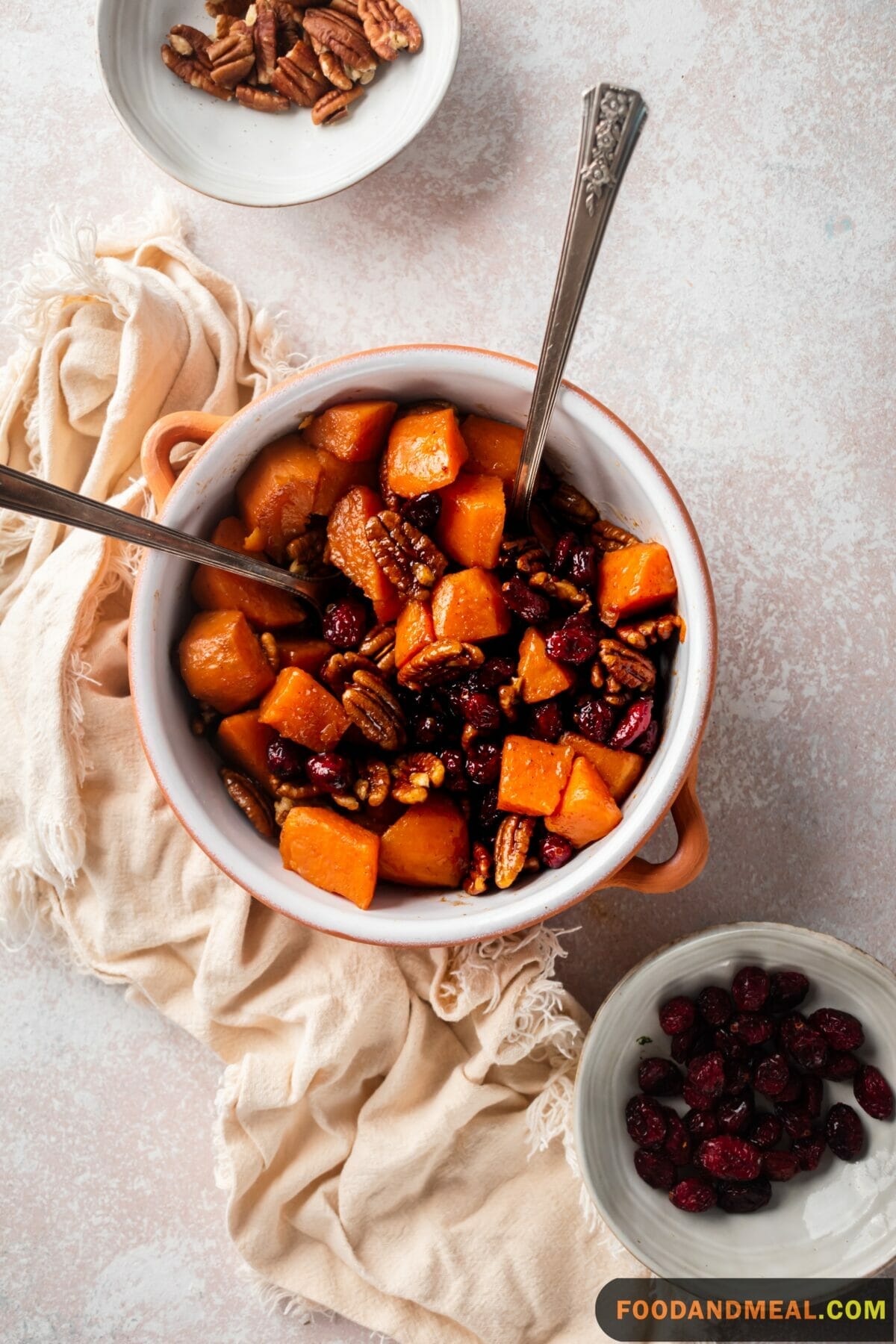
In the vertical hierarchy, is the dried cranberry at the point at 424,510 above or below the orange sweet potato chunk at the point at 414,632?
above

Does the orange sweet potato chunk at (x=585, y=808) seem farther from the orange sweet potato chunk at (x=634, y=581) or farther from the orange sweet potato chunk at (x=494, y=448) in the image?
the orange sweet potato chunk at (x=494, y=448)

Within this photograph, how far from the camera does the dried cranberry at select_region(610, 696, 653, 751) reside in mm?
1458

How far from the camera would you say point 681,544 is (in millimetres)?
1419

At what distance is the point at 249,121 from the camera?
73.7 inches

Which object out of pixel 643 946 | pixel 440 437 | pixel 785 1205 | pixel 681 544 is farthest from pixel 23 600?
pixel 785 1205

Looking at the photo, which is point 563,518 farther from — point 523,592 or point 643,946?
point 643,946

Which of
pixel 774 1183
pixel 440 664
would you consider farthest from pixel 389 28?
pixel 774 1183

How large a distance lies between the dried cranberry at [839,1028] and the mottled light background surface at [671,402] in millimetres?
183

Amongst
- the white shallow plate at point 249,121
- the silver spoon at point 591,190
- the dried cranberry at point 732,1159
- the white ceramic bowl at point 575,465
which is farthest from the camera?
the white shallow plate at point 249,121

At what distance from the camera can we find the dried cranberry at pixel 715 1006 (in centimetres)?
175

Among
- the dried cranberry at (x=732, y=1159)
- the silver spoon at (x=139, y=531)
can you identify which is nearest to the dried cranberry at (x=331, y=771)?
the silver spoon at (x=139, y=531)

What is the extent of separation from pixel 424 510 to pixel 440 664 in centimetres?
22

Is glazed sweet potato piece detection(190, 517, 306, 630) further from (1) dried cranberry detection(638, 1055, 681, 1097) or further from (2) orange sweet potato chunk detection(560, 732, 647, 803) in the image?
(1) dried cranberry detection(638, 1055, 681, 1097)

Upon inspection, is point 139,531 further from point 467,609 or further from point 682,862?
point 682,862
